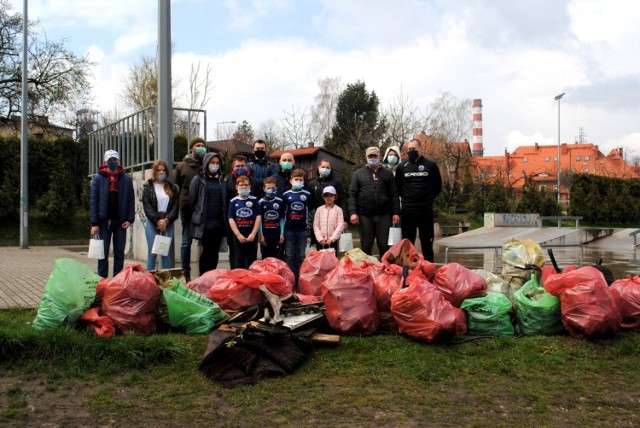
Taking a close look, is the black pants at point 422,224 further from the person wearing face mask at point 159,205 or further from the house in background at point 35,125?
the house in background at point 35,125

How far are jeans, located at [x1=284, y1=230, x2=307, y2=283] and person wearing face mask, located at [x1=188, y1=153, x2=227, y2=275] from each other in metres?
0.83

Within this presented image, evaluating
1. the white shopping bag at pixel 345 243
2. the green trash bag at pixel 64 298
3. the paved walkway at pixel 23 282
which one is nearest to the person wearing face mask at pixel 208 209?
the white shopping bag at pixel 345 243

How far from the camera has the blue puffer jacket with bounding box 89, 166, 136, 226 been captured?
24.6 feet

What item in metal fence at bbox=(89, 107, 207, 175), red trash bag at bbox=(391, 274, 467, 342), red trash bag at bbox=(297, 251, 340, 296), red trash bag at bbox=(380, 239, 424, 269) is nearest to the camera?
red trash bag at bbox=(391, 274, 467, 342)

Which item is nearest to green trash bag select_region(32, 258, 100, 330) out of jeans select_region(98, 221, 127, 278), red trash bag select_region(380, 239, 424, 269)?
jeans select_region(98, 221, 127, 278)

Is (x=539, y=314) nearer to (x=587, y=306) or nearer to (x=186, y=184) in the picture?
(x=587, y=306)

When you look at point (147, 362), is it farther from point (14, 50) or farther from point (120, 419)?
point (14, 50)

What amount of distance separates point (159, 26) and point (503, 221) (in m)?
20.3

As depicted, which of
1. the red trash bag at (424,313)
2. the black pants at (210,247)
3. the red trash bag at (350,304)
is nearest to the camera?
the red trash bag at (424,313)

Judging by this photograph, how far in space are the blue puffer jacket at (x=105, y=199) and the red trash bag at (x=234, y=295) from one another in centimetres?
234

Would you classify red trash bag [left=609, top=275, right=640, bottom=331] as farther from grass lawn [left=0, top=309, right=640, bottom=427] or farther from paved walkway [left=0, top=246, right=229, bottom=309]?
paved walkway [left=0, top=246, right=229, bottom=309]

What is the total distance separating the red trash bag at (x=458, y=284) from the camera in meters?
6.08

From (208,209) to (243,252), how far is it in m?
0.73

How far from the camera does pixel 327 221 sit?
802 cm
